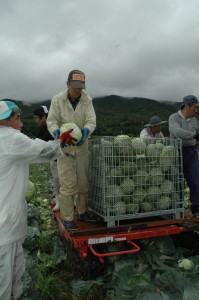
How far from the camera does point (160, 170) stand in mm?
4348


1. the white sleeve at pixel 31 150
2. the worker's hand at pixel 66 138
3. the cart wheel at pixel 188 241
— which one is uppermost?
the worker's hand at pixel 66 138

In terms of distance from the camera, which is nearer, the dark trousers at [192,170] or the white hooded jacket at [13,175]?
the white hooded jacket at [13,175]

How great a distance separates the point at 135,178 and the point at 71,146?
2.96 feet

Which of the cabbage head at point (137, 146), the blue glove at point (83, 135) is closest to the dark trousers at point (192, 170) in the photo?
the cabbage head at point (137, 146)

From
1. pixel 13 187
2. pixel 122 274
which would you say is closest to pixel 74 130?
pixel 13 187

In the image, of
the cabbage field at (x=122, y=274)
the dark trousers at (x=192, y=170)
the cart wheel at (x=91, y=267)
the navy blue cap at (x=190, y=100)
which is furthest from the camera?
the dark trousers at (x=192, y=170)

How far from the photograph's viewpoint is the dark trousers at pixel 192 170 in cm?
486

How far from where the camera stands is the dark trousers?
15.9 feet

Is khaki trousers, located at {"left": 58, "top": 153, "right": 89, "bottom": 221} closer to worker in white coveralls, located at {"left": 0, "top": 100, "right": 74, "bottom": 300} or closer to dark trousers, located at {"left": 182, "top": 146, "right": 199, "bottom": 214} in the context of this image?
worker in white coveralls, located at {"left": 0, "top": 100, "right": 74, "bottom": 300}

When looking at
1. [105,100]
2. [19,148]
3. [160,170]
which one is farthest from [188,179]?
[105,100]

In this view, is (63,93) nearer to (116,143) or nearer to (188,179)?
(116,143)

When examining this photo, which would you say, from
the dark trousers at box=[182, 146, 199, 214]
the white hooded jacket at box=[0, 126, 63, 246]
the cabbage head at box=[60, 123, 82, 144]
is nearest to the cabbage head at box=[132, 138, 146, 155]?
the cabbage head at box=[60, 123, 82, 144]

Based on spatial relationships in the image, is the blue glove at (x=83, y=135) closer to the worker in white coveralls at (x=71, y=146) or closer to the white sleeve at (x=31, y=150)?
the worker in white coveralls at (x=71, y=146)

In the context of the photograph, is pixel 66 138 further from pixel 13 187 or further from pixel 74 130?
pixel 13 187
